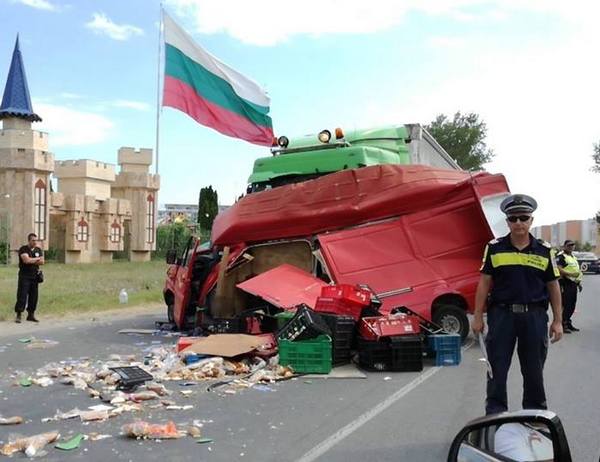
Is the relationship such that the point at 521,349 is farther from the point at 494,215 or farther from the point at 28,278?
the point at 28,278

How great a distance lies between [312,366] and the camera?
8.07 meters

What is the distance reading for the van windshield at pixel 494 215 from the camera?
9.61 meters

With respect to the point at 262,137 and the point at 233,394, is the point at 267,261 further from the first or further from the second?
the point at 262,137

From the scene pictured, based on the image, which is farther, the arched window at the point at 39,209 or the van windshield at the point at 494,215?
the arched window at the point at 39,209

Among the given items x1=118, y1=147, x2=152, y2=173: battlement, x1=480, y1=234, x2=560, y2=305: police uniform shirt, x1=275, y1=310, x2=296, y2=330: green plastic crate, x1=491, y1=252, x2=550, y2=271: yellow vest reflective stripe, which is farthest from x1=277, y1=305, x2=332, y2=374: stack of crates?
x1=118, y1=147, x2=152, y2=173: battlement

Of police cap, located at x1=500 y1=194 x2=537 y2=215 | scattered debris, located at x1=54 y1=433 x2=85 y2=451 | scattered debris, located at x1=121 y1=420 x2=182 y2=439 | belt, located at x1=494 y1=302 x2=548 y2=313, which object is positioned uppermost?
police cap, located at x1=500 y1=194 x2=537 y2=215

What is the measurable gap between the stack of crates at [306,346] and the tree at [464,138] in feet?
154

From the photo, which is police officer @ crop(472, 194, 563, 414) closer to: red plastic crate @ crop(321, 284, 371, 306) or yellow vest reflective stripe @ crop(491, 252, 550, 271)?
yellow vest reflective stripe @ crop(491, 252, 550, 271)

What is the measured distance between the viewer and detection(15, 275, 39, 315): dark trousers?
13.7m

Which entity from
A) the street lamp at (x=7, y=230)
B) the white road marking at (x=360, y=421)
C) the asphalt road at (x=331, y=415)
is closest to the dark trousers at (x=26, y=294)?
the asphalt road at (x=331, y=415)

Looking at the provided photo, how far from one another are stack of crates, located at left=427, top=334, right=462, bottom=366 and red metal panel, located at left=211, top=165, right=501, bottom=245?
2383mm

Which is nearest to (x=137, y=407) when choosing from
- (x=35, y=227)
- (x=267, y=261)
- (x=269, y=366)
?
(x=269, y=366)

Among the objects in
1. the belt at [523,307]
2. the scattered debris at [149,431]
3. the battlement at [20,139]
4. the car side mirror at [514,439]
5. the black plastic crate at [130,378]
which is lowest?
the scattered debris at [149,431]

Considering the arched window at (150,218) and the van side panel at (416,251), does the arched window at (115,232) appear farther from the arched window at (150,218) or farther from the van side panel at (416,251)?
the van side panel at (416,251)
